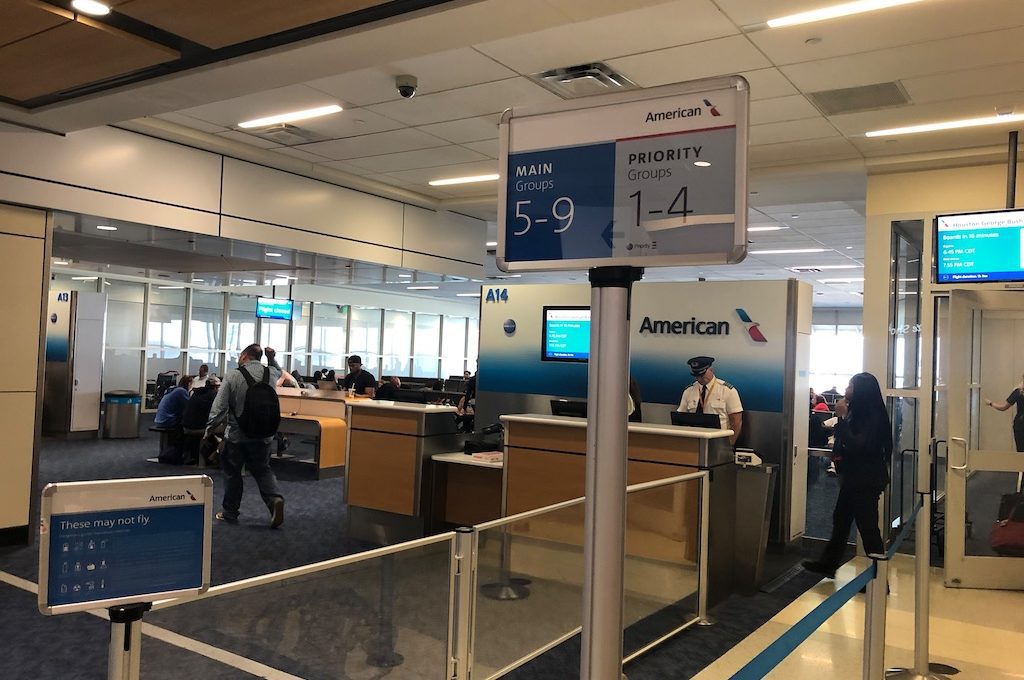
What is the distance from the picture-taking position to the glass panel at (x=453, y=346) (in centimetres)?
2603

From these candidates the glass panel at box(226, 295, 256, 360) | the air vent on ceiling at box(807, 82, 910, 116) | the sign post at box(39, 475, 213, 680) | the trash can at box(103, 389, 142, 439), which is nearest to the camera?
the sign post at box(39, 475, 213, 680)

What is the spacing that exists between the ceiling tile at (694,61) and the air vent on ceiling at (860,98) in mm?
820

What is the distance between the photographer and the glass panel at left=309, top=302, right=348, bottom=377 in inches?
827

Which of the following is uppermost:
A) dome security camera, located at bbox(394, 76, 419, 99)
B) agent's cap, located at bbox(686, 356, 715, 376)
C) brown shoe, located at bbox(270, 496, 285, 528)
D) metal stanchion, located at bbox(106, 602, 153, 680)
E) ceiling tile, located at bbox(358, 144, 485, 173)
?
ceiling tile, located at bbox(358, 144, 485, 173)

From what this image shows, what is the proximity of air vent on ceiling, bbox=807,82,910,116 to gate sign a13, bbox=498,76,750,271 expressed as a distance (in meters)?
4.95

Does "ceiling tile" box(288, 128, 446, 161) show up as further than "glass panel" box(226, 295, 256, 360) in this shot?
No

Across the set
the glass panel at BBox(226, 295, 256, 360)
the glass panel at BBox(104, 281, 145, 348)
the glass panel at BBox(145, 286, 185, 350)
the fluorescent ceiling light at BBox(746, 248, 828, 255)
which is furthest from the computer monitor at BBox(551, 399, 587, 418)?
the glass panel at BBox(226, 295, 256, 360)

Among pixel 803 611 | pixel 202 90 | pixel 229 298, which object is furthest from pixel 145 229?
pixel 229 298

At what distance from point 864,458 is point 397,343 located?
19131 millimetres

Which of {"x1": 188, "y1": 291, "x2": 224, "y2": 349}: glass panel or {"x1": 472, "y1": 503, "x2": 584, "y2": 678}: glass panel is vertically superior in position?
{"x1": 188, "y1": 291, "x2": 224, "y2": 349}: glass panel

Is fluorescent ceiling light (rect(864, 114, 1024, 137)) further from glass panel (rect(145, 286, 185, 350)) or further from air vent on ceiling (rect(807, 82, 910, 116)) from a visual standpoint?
glass panel (rect(145, 286, 185, 350))

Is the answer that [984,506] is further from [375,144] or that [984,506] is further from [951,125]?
[375,144]

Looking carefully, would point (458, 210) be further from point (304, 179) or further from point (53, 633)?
point (53, 633)

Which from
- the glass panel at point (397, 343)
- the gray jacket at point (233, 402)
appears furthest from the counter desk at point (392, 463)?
the glass panel at point (397, 343)
